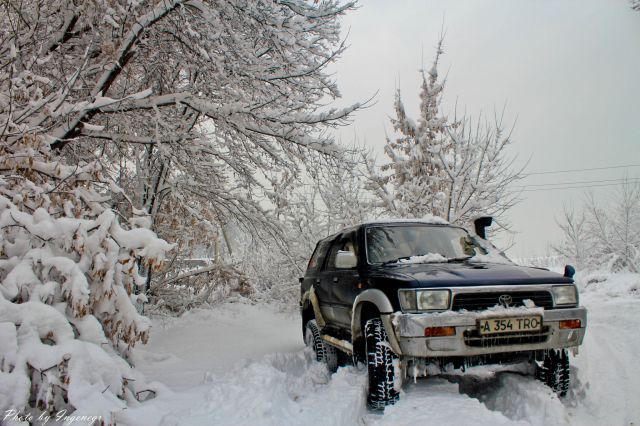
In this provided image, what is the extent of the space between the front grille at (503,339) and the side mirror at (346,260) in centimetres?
147

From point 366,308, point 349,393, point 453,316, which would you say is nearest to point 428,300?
point 453,316

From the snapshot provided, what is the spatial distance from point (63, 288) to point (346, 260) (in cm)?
261

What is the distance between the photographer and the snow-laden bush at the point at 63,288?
2.99 metres

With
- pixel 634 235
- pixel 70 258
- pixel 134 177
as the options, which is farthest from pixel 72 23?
pixel 634 235

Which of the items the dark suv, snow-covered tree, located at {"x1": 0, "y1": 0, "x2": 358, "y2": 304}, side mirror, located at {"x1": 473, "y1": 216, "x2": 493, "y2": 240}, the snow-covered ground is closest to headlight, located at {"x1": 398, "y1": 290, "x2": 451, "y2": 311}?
the dark suv

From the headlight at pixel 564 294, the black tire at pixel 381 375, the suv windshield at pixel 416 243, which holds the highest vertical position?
the suv windshield at pixel 416 243

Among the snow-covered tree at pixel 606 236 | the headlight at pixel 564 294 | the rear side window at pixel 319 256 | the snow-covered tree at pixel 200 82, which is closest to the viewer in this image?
the headlight at pixel 564 294

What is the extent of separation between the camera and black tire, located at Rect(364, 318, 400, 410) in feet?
12.2

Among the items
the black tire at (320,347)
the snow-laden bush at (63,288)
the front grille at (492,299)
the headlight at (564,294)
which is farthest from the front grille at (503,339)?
the snow-laden bush at (63,288)

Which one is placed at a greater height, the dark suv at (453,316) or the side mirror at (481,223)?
the side mirror at (481,223)

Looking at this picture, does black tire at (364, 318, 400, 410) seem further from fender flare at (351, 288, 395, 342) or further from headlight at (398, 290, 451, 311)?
headlight at (398, 290, 451, 311)

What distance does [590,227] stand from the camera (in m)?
24.1

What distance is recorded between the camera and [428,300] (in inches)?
148

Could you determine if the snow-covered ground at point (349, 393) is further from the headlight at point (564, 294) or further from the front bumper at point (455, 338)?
the headlight at point (564, 294)
